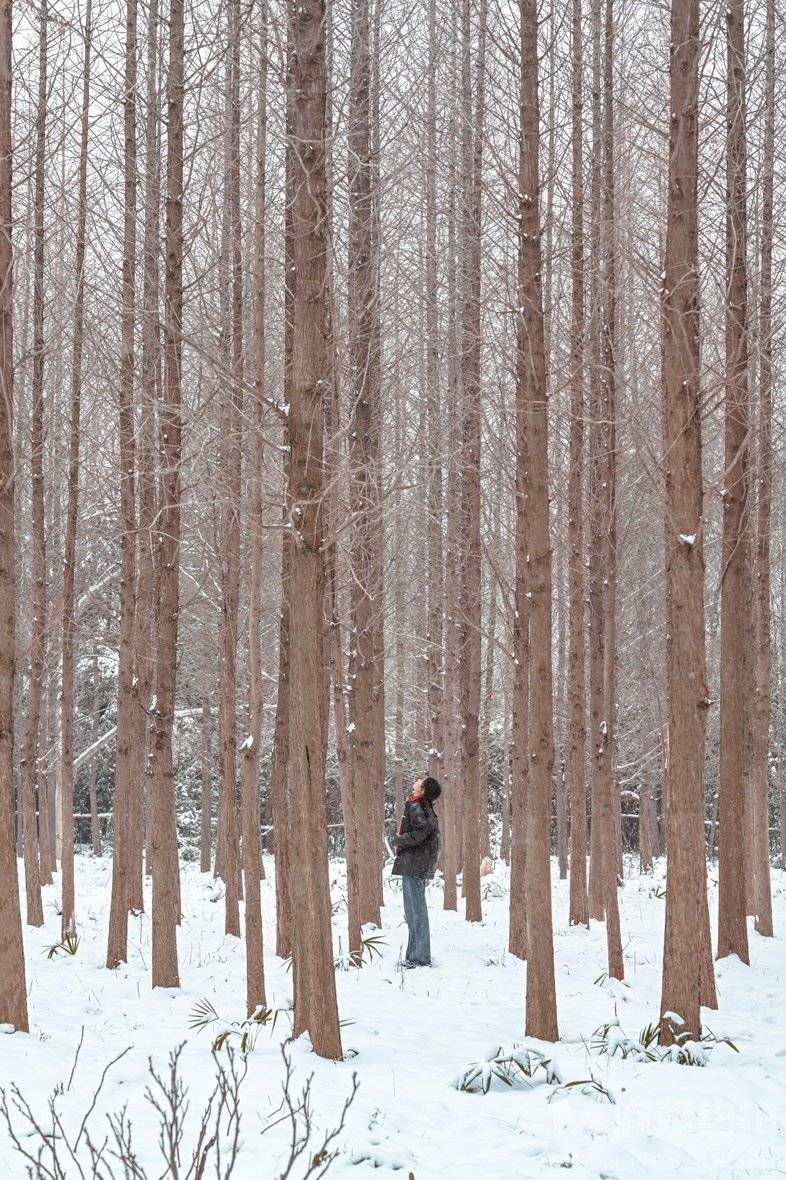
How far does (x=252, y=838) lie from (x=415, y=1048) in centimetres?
239

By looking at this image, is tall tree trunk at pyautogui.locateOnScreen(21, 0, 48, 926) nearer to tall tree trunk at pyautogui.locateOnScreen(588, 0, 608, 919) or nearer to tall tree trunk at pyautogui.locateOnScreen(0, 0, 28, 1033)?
tall tree trunk at pyautogui.locateOnScreen(0, 0, 28, 1033)

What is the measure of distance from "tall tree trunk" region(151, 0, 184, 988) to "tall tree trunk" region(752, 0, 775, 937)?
503cm

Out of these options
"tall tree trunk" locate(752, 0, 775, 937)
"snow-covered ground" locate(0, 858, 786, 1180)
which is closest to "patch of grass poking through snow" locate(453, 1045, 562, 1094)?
"snow-covered ground" locate(0, 858, 786, 1180)

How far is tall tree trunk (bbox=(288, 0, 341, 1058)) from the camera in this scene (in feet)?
18.4

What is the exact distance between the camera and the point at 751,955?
10.3 metres

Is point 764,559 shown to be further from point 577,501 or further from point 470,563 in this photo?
point 470,563

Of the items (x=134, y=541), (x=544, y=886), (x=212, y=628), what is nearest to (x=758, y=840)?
(x=544, y=886)

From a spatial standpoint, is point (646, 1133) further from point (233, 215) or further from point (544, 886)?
point (233, 215)

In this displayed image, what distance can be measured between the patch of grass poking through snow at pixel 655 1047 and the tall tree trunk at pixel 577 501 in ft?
13.6

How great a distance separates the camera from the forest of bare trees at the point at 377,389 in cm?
625

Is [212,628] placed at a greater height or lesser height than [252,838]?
greater

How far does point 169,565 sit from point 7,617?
187 cm

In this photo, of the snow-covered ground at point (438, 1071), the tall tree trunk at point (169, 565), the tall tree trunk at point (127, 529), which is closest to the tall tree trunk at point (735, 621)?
the snow-covered ground at point (438, 1071)

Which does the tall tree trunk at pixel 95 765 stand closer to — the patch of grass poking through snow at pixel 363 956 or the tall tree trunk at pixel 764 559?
the patch of grass poking through snow at pixel 363 956
